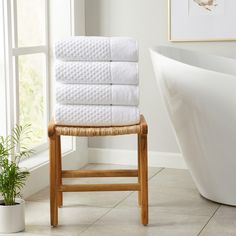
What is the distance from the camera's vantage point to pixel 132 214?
324cm

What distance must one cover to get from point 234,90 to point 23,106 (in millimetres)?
1382

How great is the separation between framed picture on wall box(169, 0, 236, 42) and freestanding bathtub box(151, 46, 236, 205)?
2.67 feet

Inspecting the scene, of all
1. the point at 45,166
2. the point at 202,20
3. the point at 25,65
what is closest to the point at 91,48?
the point at 25,65

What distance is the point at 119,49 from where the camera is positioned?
302 cm

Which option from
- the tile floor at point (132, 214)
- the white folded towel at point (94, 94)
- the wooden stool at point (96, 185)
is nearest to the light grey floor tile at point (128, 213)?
the tile floor at point (132, 214)

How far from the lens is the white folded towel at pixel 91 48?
3016mm

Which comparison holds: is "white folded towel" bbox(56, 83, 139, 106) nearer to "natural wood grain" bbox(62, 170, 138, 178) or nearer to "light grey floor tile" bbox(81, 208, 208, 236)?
"natural wood grain" bbox(62, 170, 138, 178)

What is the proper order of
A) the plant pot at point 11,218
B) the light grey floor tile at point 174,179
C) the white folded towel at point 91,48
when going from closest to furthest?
1. the plant pot at point 11,218
2. the white folded towel at point 91,48
3. the light grey floor tile at point 174,179

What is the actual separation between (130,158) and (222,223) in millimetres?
1423

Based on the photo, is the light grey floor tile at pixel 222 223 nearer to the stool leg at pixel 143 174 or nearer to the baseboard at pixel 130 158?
the stool leg at pixel 143 174

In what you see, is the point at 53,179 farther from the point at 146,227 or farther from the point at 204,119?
the point at 204,119

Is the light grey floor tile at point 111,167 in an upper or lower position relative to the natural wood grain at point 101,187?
lower

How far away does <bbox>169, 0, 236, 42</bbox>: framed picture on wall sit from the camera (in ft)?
13.1

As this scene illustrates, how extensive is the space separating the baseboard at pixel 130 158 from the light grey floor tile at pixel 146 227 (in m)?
1.05
